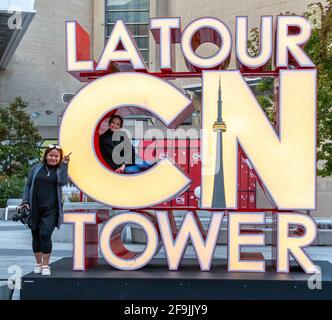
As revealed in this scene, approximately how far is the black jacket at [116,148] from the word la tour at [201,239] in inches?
31.6

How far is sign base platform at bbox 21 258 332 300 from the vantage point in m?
6.83

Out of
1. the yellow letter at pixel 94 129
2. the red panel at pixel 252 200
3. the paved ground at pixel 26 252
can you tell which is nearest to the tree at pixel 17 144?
the paved ground at pixel 26 252

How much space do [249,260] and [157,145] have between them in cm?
1107

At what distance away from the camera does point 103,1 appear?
148 feet

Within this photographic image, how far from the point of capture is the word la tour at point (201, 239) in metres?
7.26

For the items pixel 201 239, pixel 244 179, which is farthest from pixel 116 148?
pixel 244 179

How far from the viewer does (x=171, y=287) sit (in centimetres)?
692

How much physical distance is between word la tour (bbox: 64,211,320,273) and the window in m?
38.5

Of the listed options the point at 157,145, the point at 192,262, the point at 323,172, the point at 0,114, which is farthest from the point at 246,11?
the point at 192,262

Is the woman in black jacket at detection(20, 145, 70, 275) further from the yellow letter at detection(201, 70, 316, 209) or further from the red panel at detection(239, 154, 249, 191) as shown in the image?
the red panel at detection(239, 154, 249, 191)

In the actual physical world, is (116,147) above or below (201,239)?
above

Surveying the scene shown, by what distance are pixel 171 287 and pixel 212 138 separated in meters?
1.79

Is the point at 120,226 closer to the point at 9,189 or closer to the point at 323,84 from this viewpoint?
the point at 323,84

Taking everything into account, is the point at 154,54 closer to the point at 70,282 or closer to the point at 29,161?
the point at 29,161
